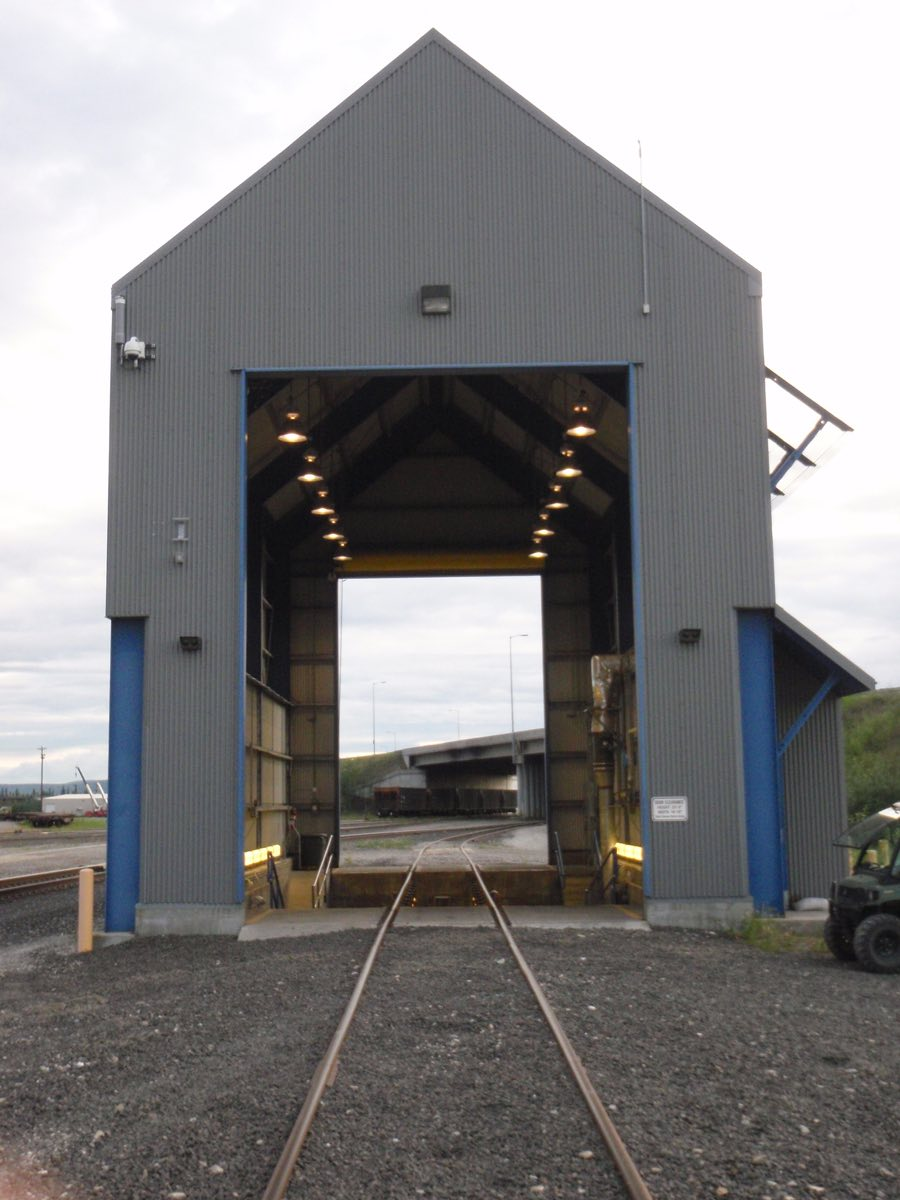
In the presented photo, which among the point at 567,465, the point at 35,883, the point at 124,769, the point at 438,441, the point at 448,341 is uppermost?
the point at 438,441

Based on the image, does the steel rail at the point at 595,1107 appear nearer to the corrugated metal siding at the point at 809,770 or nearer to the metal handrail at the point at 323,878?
the corrugated metal siding at the point at 809,770

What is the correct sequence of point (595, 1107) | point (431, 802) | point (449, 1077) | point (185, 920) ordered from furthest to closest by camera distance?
1. point (431, 802)
2. point (185, 920)
3. point (449, 1077)
4. point (595, 1107)

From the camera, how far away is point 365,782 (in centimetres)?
11519

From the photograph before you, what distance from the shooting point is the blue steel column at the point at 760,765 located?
18453 millimetres

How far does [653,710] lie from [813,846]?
5246 mm

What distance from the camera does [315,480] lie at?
25.0 m

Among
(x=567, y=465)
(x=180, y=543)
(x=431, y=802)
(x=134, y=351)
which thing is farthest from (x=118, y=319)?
(x=431, y=802)

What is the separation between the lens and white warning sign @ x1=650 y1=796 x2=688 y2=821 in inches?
717

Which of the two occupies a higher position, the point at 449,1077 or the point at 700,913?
the point at 700,913

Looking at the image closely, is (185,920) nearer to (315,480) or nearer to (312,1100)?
(315,480)

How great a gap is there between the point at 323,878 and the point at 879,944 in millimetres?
15163

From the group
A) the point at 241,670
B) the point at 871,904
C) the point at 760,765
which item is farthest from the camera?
the point at 760,765

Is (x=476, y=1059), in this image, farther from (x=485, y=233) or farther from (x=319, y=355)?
(x=485, y=233)

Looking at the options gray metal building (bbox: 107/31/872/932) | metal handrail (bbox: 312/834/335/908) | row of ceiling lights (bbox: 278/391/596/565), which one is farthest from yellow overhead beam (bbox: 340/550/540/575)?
gray metal building (bbox: 107/31/872/932)
